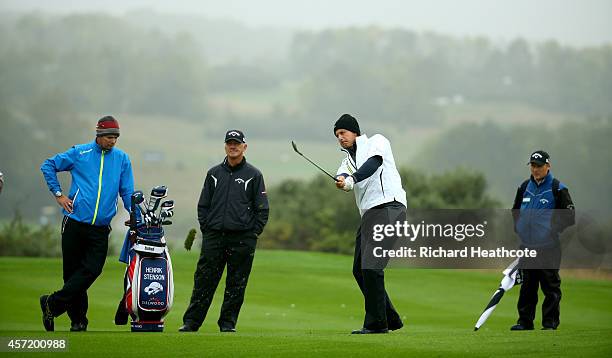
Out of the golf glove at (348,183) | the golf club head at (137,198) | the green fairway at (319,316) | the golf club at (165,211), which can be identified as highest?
the golf glove at (348,183)

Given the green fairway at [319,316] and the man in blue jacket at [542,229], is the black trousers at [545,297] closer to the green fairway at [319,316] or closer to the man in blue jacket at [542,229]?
the man in blue jacket at [542,229]

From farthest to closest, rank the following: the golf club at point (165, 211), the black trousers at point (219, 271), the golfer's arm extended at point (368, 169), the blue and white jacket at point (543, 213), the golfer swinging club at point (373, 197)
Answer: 1. the blue and white jacket at point (543, 213)
2. the black trousers at point (219, 271)
3. the golf club at point (165, 211)
4. the golfer swinging club at point (373, 197)
5. the golfer's arm extended at point (368, 169)

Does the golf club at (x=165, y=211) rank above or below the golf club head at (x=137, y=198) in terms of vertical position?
below

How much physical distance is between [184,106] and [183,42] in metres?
22.0

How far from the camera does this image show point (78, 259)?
11.4 meters

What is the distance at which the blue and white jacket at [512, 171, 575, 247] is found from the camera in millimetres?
12680

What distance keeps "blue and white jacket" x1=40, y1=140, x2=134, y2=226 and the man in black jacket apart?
2.80ft

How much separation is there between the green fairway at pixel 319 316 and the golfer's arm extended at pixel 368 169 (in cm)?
147

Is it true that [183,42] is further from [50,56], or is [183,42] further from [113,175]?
[113,175]

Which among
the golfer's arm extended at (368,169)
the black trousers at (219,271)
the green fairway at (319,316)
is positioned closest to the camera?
the green fairway at (319,316)

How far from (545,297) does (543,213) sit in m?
0.96

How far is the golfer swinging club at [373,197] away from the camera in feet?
36.0

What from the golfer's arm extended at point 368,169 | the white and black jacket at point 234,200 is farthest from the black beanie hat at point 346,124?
the white and black jacket at point 234,200

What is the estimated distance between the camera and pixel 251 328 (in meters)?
14.1
